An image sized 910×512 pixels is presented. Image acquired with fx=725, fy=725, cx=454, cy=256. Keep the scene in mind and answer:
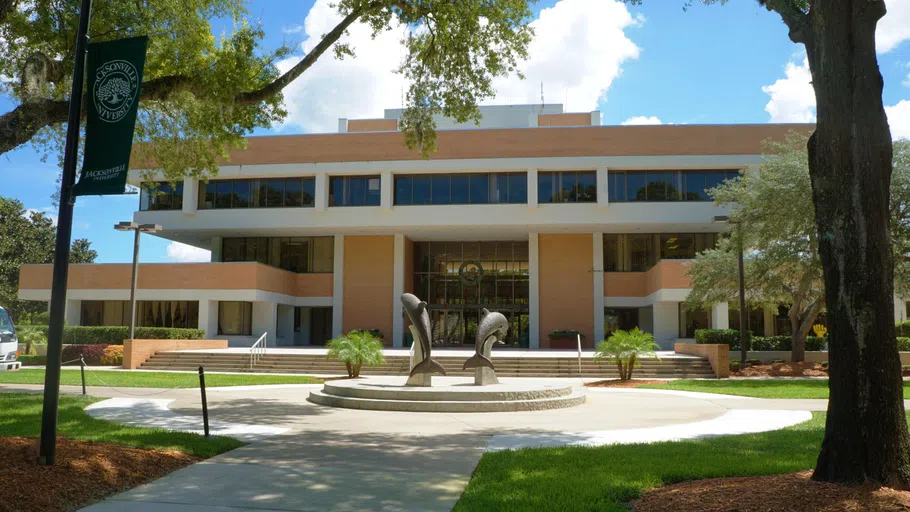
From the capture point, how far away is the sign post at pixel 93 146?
23.4 ft

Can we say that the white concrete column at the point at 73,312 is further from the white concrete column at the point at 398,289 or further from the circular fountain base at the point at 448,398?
the circular fountain base at the point at 448,398

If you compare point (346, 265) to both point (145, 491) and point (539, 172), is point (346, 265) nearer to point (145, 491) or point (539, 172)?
point (539, 172)

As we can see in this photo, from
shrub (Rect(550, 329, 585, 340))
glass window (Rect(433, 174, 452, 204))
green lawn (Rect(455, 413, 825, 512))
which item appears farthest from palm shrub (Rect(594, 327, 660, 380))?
glass window (Rect(433, 174, 452, 204))

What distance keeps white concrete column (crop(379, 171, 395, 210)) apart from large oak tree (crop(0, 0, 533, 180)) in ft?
67.2

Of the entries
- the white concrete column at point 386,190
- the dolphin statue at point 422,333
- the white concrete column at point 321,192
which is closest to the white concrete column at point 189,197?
the white concrete column at point 321,192

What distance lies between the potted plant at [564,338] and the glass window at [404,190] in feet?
34.3

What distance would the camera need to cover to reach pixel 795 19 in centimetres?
671

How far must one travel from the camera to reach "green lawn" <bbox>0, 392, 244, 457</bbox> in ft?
30.4

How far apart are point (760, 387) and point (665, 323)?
16.0 metres

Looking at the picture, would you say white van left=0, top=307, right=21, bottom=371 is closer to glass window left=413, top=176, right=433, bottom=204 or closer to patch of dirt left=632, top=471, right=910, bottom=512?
glass window left=413, top=176, right=433, bottom=204

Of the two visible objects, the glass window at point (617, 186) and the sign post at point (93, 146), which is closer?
the sign post at point (93, 146)

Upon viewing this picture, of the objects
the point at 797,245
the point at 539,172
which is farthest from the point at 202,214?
the point at 797,245

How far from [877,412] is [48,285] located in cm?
3987

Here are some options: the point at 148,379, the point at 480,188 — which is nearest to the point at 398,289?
the point at 480,188
